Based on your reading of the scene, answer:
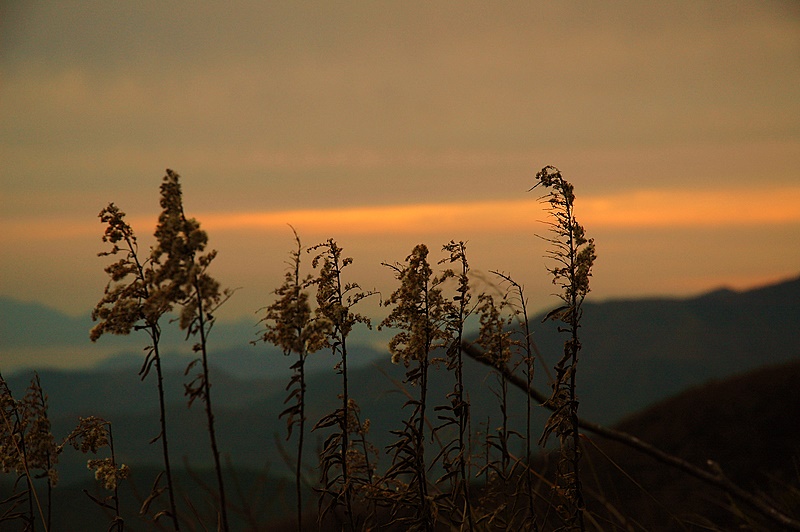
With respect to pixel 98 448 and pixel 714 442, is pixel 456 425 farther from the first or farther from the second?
pixel 714 442

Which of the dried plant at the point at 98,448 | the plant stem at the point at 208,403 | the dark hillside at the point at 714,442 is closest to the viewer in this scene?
the plant stem at the point at 208,403

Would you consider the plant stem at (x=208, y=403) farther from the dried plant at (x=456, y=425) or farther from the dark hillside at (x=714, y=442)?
the dark hillside at (x=714, y=442)

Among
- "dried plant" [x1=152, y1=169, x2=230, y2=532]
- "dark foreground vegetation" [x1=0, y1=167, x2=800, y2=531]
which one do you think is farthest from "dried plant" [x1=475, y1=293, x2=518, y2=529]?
"dried plant" [x1=152, y1=169, x2=230, y2=532]

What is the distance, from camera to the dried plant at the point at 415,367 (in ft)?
14.9

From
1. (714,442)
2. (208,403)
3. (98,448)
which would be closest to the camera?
(208,403)

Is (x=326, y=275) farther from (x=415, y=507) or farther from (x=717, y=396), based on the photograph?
(x=717, y=396)

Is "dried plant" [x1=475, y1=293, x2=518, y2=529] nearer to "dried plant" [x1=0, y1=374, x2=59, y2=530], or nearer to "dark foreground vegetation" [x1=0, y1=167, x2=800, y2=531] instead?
"dark foreground vegetation" [x1=0, y1=167, x2=800, y2=531]

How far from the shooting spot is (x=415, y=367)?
479 centimetres

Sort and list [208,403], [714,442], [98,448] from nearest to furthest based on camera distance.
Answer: [208,403]
[98,448]
[714,442]

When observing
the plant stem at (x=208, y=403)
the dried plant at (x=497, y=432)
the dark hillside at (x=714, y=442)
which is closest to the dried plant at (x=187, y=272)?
the plant stem at (x=208, y=403)

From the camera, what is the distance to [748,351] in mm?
107000

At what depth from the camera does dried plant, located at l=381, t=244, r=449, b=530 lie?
454 centimetres

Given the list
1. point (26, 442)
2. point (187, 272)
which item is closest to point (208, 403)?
point (187, 272)

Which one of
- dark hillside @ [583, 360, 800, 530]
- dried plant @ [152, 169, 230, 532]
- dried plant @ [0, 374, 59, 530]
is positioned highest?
dried plant @ [152, 169, 230, 532]
